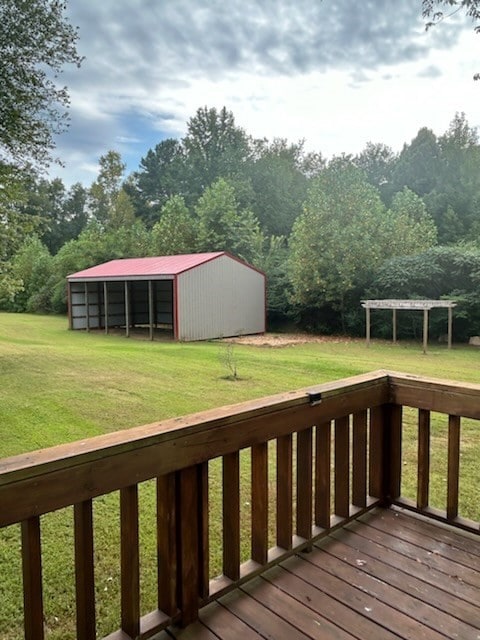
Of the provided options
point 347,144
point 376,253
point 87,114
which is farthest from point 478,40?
point 347,144

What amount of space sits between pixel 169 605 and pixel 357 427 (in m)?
1.20

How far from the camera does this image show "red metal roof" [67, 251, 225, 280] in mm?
15938

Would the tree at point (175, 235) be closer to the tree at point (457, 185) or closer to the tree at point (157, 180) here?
the tree at point (457, 185)

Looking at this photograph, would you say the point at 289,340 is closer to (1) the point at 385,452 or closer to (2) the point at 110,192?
(1) the point at 385,452

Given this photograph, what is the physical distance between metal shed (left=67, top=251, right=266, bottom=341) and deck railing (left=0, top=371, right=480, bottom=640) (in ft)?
43.3

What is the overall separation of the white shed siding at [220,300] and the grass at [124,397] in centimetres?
187

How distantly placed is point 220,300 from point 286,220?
70.2 ft

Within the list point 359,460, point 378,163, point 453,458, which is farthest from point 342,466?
point 378,163

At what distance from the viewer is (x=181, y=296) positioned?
1548 cm

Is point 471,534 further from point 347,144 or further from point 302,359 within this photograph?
point 347,144

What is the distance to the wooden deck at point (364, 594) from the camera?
1612mm

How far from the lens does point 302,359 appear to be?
10328 millimetres

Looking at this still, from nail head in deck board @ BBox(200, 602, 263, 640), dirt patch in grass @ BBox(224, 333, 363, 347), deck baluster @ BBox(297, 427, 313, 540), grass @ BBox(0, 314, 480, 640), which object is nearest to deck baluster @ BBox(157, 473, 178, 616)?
nail head in deck board @ BBox(200, 602, 263, 640)

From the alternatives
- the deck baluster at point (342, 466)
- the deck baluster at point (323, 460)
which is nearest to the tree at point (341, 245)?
the deck baluster at point (342, 466)
